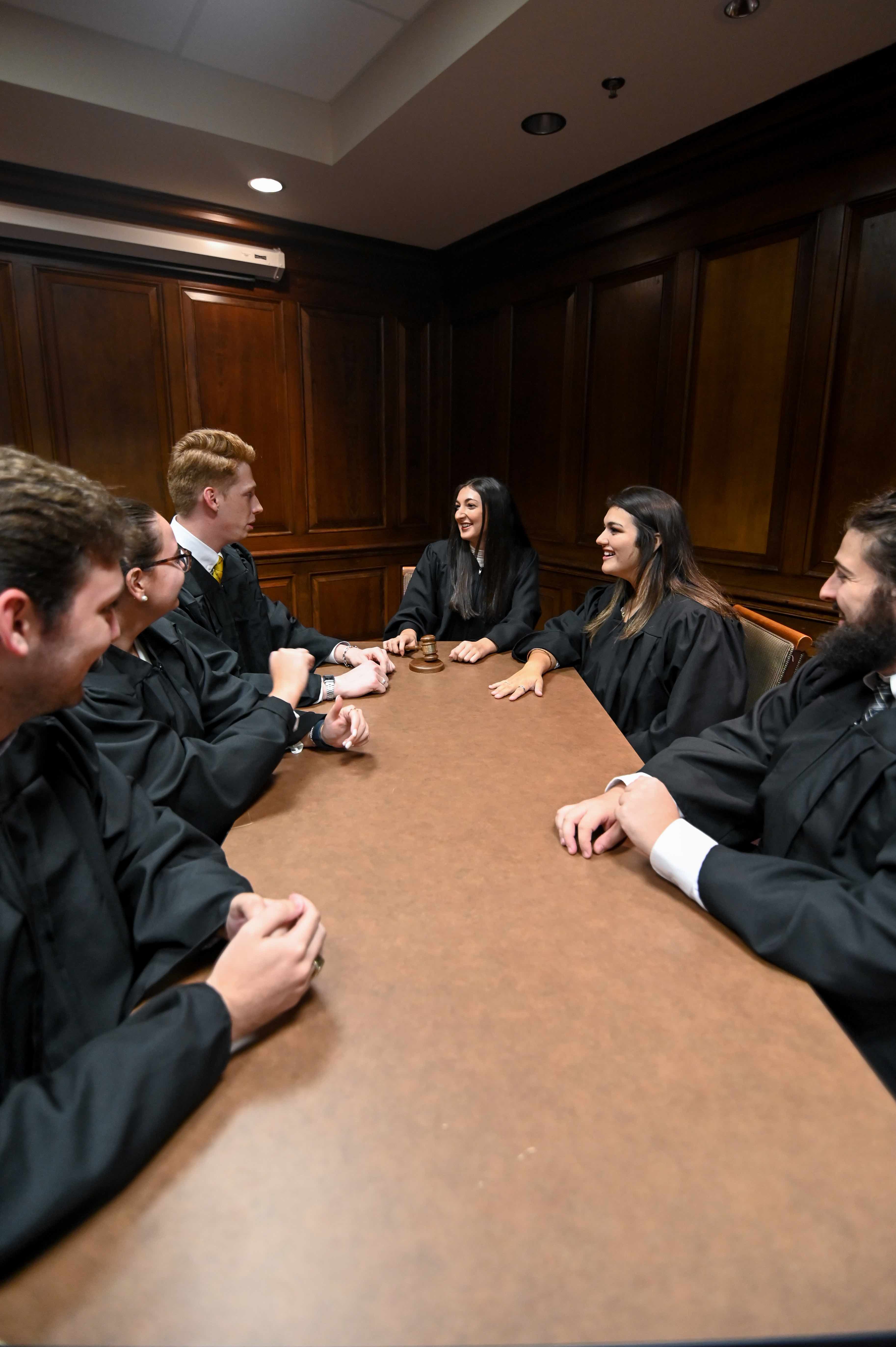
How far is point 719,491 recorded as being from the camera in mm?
3811

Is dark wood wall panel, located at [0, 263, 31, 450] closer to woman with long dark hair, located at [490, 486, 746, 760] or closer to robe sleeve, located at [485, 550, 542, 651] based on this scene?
robe sleeve, located at [485, 550, 542, 651]

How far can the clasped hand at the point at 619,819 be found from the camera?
129 centimetres

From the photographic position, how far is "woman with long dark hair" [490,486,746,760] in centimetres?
236

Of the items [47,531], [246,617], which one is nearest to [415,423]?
[246,617]

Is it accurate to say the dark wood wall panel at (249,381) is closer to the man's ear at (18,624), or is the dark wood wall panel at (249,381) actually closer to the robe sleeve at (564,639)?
the robe sleeve at (564,639)

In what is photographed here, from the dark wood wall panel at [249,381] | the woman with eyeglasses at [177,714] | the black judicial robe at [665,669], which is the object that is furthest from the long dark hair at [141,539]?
the dark wood wall panel at [249,381]

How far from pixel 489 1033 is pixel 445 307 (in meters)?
5.67

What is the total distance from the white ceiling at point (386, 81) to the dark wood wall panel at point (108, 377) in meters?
0.62

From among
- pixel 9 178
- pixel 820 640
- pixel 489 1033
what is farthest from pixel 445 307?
pixel 489 1033

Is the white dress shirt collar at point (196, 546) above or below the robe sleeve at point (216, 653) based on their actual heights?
above

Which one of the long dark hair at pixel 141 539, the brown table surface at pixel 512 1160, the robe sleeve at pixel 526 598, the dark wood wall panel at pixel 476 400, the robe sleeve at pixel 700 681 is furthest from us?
the dark wood wall panel at pixel 476 400

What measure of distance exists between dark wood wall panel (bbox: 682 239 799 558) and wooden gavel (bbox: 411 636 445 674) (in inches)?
76.9

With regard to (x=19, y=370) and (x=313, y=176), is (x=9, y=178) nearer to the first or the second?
(x=19, y=370)

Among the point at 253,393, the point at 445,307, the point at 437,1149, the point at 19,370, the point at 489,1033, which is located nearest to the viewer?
the point at 437,1149
